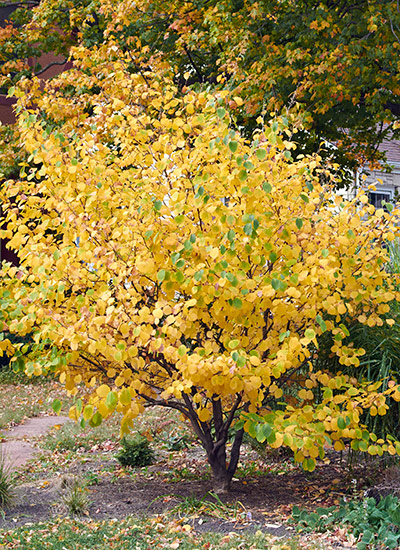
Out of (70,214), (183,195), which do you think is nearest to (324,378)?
(183,195)

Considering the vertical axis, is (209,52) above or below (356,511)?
above

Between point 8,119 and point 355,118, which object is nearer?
point 355,118

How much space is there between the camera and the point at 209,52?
1141 centimetres

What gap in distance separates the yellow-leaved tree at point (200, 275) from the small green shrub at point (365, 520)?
1.14ft

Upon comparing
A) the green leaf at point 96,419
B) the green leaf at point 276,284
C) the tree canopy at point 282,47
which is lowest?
the green leaf at point 96,419

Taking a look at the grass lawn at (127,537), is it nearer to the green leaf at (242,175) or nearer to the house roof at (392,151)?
the green leaf at (242,175)

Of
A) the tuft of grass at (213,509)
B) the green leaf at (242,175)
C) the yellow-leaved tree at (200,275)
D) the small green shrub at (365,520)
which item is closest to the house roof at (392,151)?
the yellow-leaved tree at (200,275)

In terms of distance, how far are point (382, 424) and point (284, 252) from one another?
1801mm

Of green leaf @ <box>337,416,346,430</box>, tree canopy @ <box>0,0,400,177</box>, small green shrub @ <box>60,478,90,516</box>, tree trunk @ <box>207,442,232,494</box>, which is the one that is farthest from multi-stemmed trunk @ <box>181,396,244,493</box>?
tree canopy @ <box>0,0,400,177</box>

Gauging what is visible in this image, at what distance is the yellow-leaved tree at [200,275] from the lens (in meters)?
3.82

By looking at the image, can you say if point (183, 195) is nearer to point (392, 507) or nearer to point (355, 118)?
point (392, 507)

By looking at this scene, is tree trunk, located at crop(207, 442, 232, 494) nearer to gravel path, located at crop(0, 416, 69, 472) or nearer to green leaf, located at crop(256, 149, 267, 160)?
gravel path, located at crop(0, 416, 69, 472)

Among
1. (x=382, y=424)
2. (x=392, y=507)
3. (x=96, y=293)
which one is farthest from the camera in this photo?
(x=382, y=424)

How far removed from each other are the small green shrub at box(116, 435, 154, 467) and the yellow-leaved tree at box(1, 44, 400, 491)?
1.28 metres
